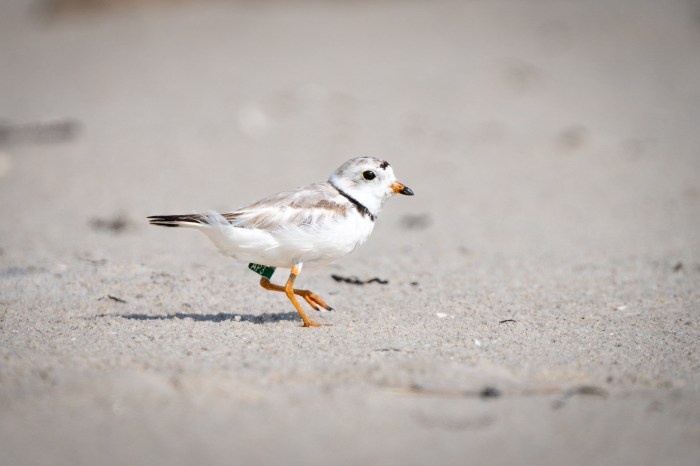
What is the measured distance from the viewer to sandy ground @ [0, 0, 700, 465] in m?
3.47

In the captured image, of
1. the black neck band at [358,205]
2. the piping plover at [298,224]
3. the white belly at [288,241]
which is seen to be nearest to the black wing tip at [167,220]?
the piping plover at [298,224]

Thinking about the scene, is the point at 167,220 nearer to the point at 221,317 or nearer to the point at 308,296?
the point at 221,317

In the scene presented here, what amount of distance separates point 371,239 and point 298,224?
9.47 feet

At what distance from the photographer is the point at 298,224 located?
4.89 meters

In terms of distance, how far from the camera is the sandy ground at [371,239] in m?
3.47

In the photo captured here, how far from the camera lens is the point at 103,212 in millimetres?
8297

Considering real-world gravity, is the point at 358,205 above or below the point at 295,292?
above

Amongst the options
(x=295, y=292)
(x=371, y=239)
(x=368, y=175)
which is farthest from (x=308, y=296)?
(x=371, y=239)

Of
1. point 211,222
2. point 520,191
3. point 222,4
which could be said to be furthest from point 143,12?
point 211,222

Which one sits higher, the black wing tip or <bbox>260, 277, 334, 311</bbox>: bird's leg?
the black wing tip

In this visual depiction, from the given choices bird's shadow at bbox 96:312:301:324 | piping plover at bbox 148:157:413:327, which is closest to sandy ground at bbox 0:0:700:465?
bird's shadow at bbox 96:312:301:324

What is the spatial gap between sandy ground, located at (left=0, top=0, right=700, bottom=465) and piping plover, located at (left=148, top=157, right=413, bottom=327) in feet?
1.45

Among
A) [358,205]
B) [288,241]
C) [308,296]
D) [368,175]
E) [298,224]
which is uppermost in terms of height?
[368,175]

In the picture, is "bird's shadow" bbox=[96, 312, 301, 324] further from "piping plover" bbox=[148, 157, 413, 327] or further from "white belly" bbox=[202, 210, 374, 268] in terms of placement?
"white belly" bbox=[202, 210, 374, 268]
